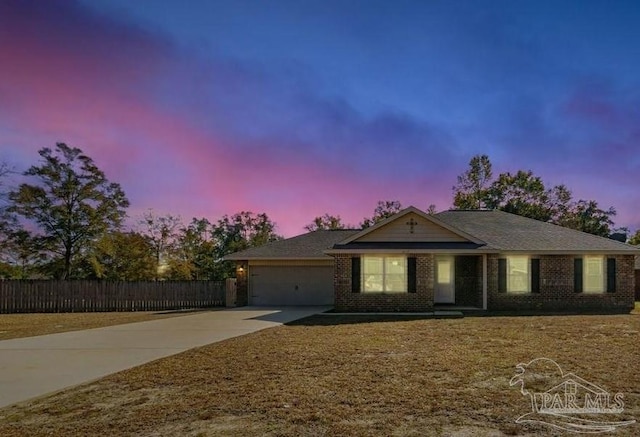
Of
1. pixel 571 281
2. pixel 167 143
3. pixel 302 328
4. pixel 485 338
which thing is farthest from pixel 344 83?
pixel 571 281

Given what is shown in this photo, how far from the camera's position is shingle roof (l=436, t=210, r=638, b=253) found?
1703 centimetres

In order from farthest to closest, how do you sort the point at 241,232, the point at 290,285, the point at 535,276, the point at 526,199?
1. the point at 241,232
2. the point at 526,199
3. the point at 290,285
4. the point at 535,276

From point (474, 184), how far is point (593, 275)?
24070 millimetres

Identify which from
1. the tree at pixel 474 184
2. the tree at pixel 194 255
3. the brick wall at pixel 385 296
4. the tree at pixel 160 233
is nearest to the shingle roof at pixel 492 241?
the brick wall at pixel 385 296

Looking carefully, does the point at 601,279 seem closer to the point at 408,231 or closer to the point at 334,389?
the point at 408,231

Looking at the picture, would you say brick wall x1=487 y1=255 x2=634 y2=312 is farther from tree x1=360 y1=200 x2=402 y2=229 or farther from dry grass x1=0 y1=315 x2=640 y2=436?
tree x1=360 y1=200 x2=402 y2=229

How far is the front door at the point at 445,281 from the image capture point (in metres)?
18.7

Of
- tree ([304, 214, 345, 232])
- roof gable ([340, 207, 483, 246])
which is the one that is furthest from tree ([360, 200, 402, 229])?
roof gable ([340, 207, 483, 246])

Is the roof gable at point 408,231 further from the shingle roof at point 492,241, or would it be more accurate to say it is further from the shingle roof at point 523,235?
the shingle roof at point 523,235

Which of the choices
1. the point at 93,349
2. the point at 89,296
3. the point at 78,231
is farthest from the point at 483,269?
the point at 78,231

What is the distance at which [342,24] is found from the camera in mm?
12891

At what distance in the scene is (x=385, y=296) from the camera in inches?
660

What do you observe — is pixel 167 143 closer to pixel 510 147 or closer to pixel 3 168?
pixel 3 168

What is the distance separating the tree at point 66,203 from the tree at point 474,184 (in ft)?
92.2
